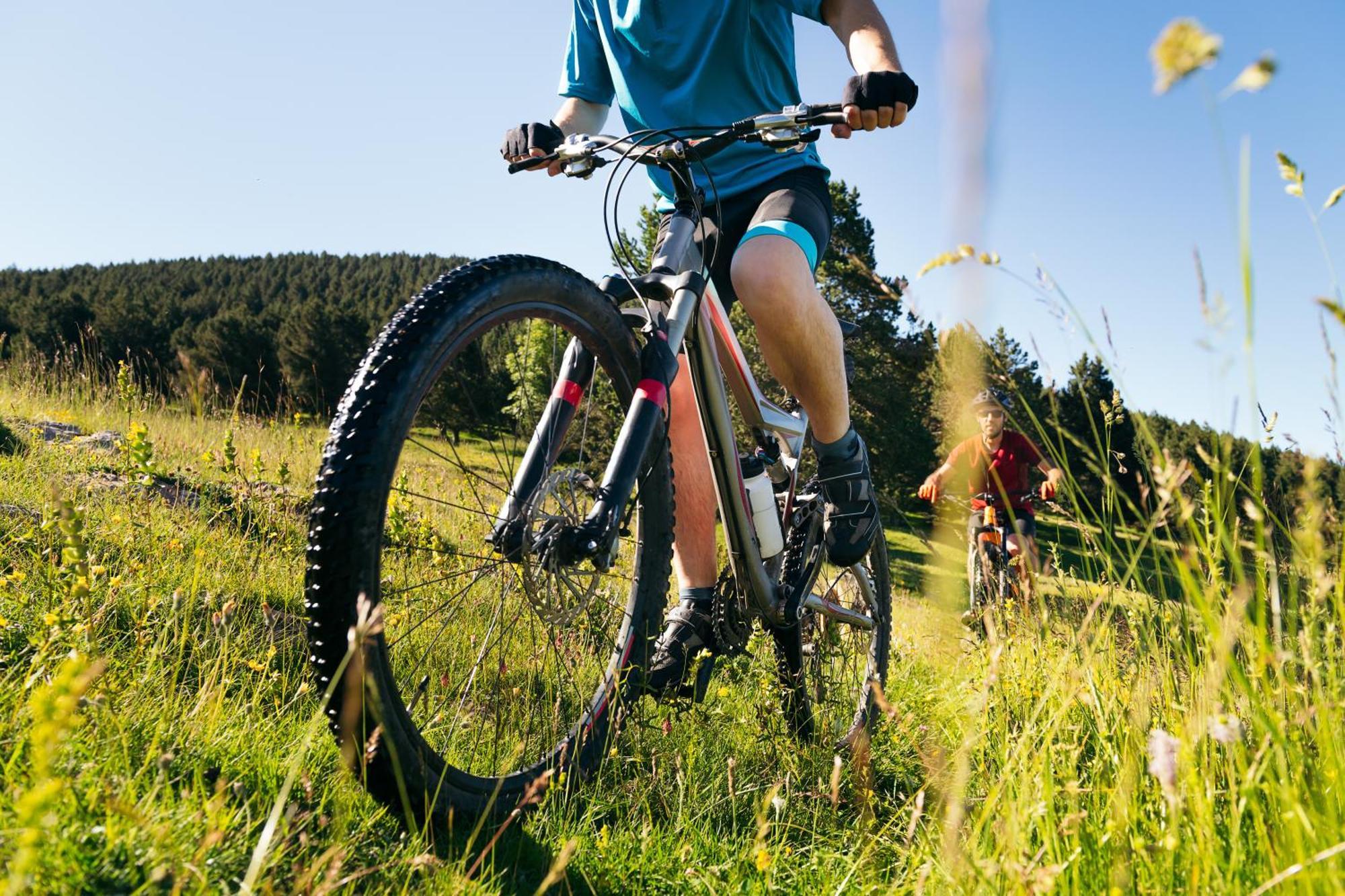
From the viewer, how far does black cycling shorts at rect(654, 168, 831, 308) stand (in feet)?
7.18

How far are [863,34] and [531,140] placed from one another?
35.3 inches

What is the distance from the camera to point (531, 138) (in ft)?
6.93

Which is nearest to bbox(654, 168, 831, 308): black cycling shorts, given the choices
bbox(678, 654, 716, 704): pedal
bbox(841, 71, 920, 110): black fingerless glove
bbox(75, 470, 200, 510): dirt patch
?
bbox(841, 71, 920, 110): black fingerless glove

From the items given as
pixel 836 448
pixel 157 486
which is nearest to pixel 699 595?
pixel 836 448

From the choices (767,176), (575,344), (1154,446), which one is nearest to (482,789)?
(575,344)

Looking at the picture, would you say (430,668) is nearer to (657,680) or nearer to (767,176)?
(657,680)

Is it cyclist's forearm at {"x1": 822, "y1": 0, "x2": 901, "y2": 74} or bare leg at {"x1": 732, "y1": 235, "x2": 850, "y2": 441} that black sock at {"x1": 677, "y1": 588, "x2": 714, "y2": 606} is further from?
cyclist's forearm at {"x1": 822, "y1": 0, "x2": 901, "y2": 74}

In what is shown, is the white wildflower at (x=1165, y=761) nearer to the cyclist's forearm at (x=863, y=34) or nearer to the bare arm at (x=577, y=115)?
the cyclist's forearm at (x=863, y=34)

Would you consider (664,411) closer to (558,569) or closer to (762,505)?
(558,569)

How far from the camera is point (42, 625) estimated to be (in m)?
1.72

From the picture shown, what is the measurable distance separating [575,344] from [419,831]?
101 cm

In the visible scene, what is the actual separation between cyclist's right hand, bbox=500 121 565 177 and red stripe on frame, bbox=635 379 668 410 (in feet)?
2.47

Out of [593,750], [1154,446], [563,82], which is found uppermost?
[563,82]

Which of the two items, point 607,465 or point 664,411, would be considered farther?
point 664,411
